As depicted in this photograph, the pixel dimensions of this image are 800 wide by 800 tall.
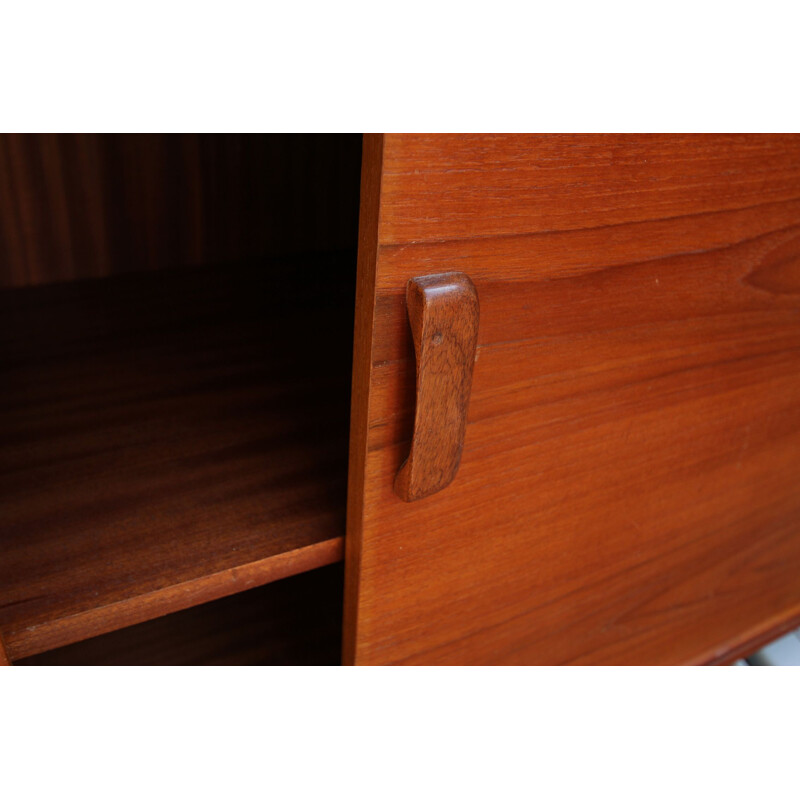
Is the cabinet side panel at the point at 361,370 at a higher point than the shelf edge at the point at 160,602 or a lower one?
higher

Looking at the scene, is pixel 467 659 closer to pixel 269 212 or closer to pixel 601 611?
pixel 601 611

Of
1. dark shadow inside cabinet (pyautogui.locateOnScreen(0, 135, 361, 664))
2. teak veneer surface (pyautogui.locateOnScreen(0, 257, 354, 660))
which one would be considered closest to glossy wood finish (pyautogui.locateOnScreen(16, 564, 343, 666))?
dark shadow inside cabinet (pyautogui.locateOnScreen(0, 135, 361, 664))

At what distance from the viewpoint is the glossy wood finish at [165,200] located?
63 cm

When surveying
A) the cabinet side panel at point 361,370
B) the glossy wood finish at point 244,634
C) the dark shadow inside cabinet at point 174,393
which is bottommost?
the glossy wood finish at point 244,634

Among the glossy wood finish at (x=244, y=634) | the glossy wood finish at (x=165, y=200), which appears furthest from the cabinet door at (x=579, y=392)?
the glossy wood finish at (x=165, y=200)

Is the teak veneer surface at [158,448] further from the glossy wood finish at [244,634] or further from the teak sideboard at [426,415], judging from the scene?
the glossy wood finish at [244,634]

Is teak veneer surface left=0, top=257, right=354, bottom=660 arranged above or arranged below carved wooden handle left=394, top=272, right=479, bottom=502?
below

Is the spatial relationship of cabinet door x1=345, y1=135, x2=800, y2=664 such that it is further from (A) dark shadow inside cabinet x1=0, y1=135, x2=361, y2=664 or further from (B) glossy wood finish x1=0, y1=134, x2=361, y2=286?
(B) glossy wood finish x1=0, y1=134, x2=361, y2=286

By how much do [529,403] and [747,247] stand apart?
5.1 inches

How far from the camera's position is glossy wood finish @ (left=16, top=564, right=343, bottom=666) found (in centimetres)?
64

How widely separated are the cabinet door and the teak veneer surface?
0.22ft

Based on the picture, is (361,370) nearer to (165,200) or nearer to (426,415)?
(426,415)

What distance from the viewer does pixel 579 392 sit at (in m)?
0.40

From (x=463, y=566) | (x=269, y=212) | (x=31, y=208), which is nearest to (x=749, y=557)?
(x=463, y=566)
